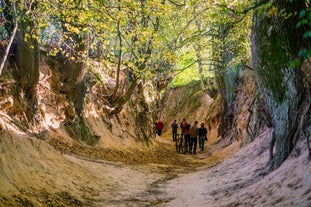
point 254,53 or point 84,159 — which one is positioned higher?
point 254,53

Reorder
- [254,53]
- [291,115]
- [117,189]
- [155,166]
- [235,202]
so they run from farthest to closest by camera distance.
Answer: [155,166], [117,189], [254,53], [291,115], [235,202]

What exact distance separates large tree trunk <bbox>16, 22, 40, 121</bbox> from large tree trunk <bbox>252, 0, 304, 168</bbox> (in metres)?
6.84

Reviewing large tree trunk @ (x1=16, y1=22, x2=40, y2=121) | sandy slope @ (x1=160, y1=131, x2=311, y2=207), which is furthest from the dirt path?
large tree trunk @ (x1=16, y1=22, x2=40, y2=121)

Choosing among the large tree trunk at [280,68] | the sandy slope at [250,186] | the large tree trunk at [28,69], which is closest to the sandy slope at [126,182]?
the sandy slope at [250,186]

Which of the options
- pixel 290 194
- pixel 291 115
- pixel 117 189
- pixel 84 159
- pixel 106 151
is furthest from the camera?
pixel 106 151

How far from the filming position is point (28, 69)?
11562 mm

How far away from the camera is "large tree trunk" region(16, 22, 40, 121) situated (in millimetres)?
10940

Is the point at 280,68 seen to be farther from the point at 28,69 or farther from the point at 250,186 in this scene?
the point at 28,69

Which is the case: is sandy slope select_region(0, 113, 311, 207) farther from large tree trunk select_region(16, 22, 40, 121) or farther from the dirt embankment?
large tree trunk select_region(16, 22, 40, 121)

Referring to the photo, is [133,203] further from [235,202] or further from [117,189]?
[235,202]

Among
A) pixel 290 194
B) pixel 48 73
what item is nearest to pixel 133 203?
pixel 290 194

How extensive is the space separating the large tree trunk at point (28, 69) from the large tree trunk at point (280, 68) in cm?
684

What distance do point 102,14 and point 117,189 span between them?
4.96 meters

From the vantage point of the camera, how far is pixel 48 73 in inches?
576
